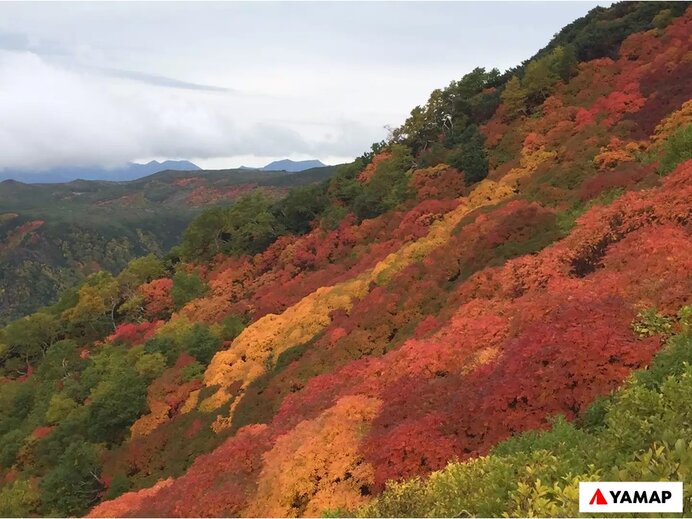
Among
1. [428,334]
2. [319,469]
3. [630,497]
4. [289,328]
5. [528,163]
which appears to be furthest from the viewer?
[528,163]

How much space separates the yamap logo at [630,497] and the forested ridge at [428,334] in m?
0.14

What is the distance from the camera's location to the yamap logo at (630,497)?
5.14 m

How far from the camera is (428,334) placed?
17.9 metres

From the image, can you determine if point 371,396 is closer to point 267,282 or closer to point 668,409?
point 668,409

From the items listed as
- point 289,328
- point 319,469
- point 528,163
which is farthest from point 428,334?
point 528,163

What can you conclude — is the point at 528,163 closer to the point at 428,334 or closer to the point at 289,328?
the point at 289,328

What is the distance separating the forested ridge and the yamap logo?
14cm

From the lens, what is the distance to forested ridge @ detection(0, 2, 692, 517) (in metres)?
9.58

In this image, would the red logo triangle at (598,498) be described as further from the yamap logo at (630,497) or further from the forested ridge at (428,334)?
the forested ridge at (428,334)

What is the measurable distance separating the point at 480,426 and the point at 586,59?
148ft

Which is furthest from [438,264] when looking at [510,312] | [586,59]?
[586,59]

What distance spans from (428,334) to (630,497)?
40.5 ft

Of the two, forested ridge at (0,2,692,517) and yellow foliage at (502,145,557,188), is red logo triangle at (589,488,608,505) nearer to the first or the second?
forested ridge at (0,2,692,517)

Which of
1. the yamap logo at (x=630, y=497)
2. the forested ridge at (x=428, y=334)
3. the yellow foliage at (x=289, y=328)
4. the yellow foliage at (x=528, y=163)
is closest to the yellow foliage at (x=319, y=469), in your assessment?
the forested ridge at (x=428, y=334)
